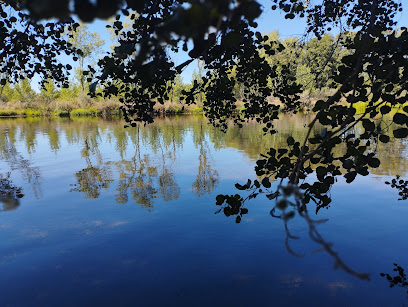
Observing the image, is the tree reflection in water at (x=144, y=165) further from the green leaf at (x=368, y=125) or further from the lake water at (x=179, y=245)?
the green leaf at (x=368, y=125)

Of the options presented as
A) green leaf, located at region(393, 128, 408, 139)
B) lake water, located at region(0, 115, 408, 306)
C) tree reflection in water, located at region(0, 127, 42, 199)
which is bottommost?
tree reflection in water, located at region(0, 127, 42, 199)

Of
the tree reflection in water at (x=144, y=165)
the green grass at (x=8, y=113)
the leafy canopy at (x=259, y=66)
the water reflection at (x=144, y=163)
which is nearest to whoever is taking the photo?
the leafy canopy at (x=259, y=66)

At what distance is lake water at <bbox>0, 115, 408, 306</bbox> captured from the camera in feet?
17.7

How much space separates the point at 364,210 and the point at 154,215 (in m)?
6.38

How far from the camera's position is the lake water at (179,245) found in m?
5.39

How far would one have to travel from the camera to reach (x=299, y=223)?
7.98m

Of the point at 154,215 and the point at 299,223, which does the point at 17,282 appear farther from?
the point at 299,223

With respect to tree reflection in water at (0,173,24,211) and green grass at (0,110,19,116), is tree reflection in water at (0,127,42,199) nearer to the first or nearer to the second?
tree reflection in water at (0,173,24,211)

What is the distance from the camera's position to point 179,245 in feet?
23.2

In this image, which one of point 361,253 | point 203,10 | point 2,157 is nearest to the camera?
point 203,10

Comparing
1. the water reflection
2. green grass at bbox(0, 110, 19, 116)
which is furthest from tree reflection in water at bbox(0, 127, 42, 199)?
green grass at bbox(0, 110, 19, 116)

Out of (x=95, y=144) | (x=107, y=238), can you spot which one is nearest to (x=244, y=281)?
(x=107, y=238)

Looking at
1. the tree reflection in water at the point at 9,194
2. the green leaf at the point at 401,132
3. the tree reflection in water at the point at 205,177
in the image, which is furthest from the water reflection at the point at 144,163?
the green leaf at the point at 401,132

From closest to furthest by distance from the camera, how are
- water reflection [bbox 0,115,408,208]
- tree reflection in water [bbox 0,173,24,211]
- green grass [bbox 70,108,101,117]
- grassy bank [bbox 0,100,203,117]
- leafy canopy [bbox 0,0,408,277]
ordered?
leafy canopy [bbox 0,0,408,277], tree reflection in water [bbox 0,173,24,211], water reflection [bbox 0,115,408,208], grassy bank [bbox 0,100,203,117], green grass [bbox 70,108,101,117]
